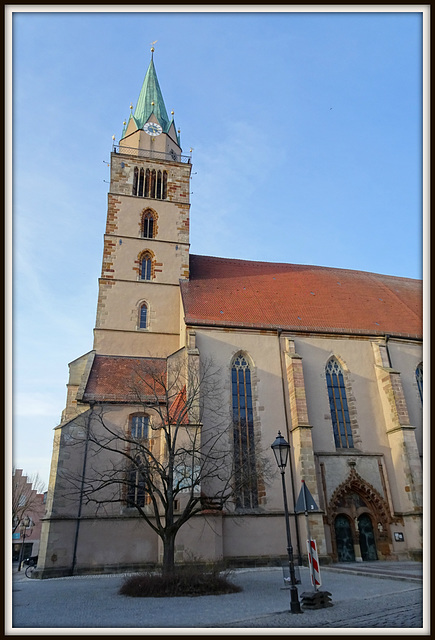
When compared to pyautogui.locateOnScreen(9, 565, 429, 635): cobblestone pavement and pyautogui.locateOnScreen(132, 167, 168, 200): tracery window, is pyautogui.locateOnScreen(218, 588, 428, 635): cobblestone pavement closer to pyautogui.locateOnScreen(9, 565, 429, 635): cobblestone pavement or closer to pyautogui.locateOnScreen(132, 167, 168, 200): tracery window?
pyautogui.locateOnScreen(9, 565, 429, 635): cobblestone pavement

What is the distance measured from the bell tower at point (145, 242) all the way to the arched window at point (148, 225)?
55 millimetres

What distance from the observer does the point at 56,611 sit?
7902 mm

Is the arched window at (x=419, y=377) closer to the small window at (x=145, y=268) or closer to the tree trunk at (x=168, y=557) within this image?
the small window at (x=145, y=268)

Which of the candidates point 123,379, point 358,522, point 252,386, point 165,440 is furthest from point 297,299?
point 358,522

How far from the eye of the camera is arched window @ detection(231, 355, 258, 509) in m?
16.4

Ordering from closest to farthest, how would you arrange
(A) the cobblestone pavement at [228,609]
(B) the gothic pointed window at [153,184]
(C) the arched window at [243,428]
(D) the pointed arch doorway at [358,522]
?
(A) the cobblestone pavement at [228,609], (C) the arched window at [243,428], (D) the pointed arch doorway at [358,522], (B) the gothic pointed window at [153,184]

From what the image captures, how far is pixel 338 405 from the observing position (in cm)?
1905

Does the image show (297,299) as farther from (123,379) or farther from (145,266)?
(123,379)

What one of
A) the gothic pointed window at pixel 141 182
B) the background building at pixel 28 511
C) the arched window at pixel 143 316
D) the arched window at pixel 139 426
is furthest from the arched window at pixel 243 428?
the background building at pixel 28 511

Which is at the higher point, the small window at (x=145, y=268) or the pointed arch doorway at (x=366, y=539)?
Answer: the small window at (x=145, y=268)

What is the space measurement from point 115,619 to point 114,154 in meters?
23.6

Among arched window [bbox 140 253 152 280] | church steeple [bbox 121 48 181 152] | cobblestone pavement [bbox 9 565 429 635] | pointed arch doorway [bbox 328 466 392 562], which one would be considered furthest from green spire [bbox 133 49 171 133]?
cobblestone pavement [bbox 9 565 429 635]

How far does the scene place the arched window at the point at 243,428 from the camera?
1639cm

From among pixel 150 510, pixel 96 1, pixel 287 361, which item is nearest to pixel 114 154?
pixel 287 361
